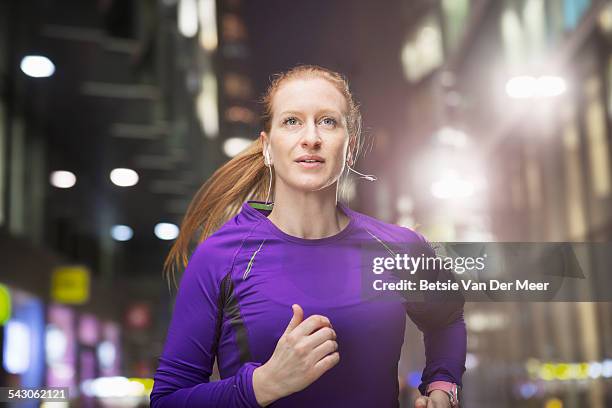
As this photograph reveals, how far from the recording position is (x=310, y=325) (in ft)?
5.34

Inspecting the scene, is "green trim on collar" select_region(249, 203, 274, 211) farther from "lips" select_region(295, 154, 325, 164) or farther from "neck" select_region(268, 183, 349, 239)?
"lips" select_region(295, 154, 325, 164)

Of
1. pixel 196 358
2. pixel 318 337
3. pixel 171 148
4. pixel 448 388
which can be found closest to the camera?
pixel 318 337

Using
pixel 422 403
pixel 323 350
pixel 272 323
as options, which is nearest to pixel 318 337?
pixel 323 350

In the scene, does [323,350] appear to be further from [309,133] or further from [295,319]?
[309,133]

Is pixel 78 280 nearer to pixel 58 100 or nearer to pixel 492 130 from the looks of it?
pixel 58 100

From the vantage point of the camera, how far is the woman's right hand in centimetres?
162

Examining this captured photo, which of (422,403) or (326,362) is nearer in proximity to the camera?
(326,362)

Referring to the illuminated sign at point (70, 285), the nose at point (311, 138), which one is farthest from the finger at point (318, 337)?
the illuminated sign at point (70, 285)

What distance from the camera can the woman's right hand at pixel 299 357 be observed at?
1.62 m

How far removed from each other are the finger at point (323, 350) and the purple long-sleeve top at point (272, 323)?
15cm

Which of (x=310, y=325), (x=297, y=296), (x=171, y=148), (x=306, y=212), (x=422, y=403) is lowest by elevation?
(x=422, y=403)

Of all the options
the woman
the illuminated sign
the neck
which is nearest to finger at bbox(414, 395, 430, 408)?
the woman

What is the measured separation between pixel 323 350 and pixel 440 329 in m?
0.45

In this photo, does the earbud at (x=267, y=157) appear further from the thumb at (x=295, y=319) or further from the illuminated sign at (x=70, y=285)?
the illuminated sign at (x=70, y=285)
